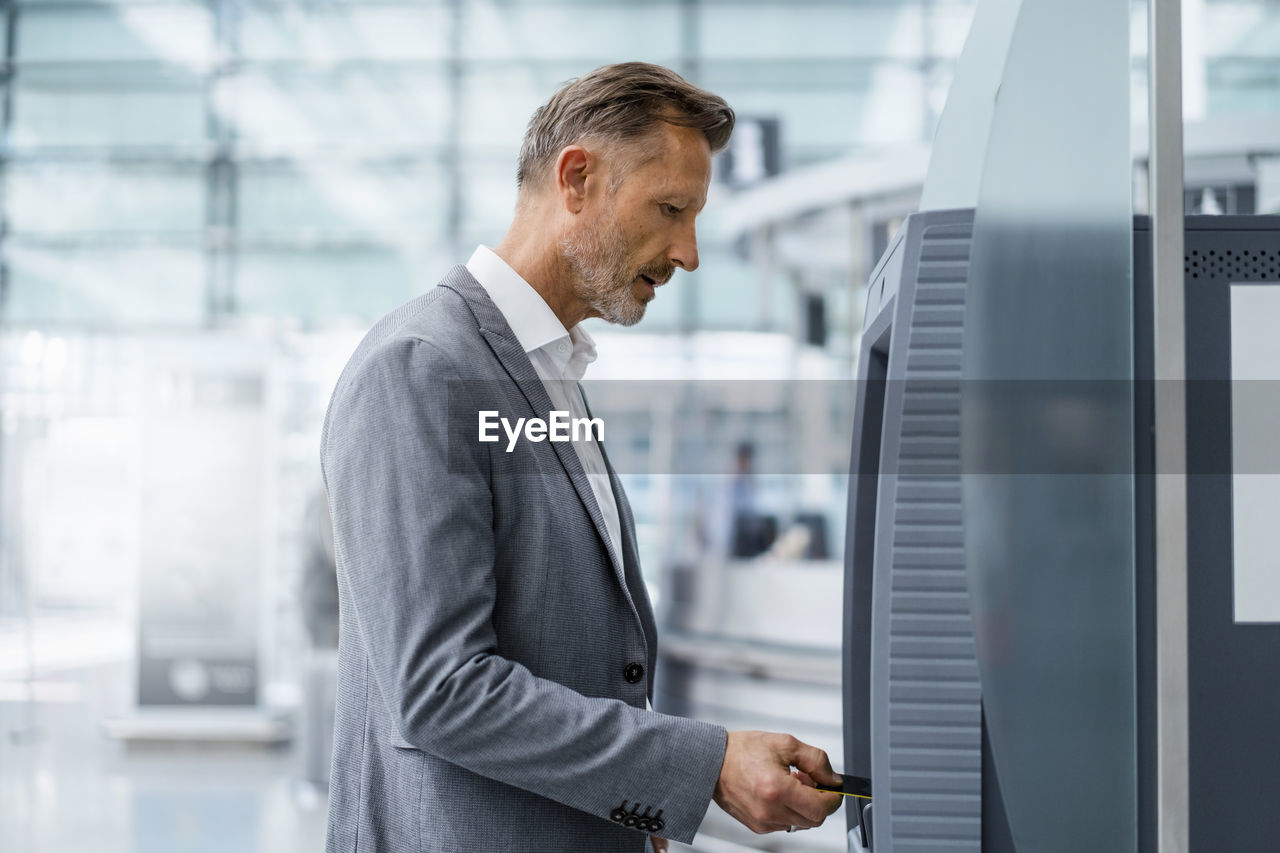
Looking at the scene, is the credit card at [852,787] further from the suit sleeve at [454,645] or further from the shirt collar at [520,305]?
the shirt collar at [520,305]

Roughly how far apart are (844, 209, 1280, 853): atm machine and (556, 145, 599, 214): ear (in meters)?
0.39

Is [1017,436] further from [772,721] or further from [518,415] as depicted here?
[772,721]

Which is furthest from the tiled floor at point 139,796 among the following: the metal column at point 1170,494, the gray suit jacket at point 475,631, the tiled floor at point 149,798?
the metal column at point 1170,494

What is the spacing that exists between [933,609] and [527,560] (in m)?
0.42

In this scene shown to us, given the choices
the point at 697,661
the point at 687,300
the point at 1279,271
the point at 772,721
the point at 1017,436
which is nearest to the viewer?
the point at 1017,436

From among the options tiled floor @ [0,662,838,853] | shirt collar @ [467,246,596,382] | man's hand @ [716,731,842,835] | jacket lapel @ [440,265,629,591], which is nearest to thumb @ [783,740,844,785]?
man's hand @ [716,731,842,835]

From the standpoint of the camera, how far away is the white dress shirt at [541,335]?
1329 mm

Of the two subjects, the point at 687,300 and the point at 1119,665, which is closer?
the point at 1119,665

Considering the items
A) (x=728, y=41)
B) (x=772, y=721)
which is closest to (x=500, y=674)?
(x=772, y=721)

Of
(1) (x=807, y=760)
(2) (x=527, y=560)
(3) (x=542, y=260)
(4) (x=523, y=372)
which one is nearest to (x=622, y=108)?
(3) (x=542, y=260)

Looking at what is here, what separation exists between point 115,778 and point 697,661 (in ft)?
11.0

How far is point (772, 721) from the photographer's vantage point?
397 centimetres

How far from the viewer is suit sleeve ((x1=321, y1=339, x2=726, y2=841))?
1.10 meters
